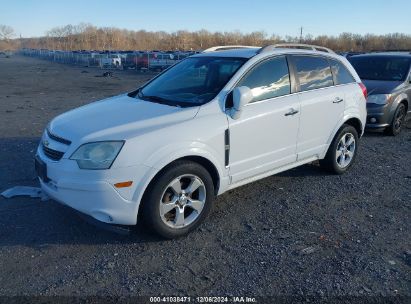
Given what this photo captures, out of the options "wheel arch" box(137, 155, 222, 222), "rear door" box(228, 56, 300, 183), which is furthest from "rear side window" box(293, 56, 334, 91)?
"wheel arch" box(137, 155, 222, 222)

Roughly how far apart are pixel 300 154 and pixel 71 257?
9.64 feet

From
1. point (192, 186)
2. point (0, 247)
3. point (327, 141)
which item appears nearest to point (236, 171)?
point (192, 186)

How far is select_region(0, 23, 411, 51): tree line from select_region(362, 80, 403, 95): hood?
34369 mm

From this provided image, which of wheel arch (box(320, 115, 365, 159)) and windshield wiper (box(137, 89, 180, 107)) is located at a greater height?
windshield wiper (box(137, 89, 180, 107))

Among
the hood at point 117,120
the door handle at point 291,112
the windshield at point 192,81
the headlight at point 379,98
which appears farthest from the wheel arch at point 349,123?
the headlight at point 379,98

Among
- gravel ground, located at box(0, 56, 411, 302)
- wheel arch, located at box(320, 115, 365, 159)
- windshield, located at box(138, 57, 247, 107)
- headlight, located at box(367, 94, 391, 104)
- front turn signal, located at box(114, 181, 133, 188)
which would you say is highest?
windshield, located at box(138, 57, 247, 107)

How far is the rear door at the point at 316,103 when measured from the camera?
4.80 m

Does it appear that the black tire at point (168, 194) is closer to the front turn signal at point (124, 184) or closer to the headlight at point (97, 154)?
the front turn signal at point (124, 184)

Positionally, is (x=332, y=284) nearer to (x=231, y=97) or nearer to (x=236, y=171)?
(x=236, y=171)

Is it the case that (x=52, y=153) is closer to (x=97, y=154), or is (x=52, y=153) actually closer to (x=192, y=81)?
(x=97, y=154)

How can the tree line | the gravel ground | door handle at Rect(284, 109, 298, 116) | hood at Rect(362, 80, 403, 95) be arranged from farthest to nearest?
the tree line
hood at Rect(362, 80, 403, 95)
door handle at Rect(284, 109, 298, 116)
the gravel ground

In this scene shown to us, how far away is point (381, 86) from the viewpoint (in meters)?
8.35

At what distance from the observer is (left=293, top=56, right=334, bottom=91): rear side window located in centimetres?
485

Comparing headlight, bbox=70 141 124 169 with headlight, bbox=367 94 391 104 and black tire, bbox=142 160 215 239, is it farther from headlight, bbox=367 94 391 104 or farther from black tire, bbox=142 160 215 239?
headlight, bbox=367 94 391 104
